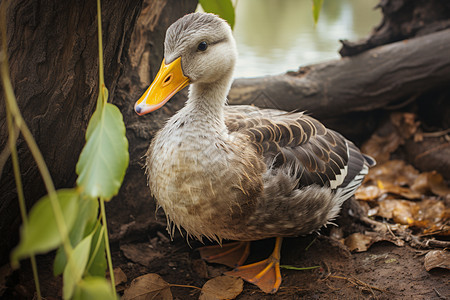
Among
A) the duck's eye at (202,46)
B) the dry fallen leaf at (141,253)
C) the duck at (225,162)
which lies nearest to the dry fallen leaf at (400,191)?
the duck at (225,162)

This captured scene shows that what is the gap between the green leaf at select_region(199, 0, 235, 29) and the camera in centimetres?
207

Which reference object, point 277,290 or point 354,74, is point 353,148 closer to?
point 354,74

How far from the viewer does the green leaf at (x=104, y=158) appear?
1.02m

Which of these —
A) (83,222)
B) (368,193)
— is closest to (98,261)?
(83,222)

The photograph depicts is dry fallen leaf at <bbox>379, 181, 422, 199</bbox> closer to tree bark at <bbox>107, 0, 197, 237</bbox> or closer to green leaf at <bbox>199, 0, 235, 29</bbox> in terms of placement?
tree bark at <bbox>107, 0, 197, 237</bbox>

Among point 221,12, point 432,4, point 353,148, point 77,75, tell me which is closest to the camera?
point 77,75

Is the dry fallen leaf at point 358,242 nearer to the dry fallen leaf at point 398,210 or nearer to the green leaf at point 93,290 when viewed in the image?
the dry fallen leaf at point 398,210

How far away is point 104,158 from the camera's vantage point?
42.1 inches

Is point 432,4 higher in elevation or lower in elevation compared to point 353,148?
higher

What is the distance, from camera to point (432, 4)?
371cm

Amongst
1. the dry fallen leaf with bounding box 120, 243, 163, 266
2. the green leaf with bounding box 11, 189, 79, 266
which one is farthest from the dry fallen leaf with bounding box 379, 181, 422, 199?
the green leaf with bounding box 11, 189, 79, 266

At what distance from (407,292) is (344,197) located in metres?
0.68

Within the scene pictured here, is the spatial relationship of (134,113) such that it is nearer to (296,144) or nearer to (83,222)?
(296,144)

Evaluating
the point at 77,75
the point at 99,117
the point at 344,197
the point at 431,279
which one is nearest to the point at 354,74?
the point at 344,197
